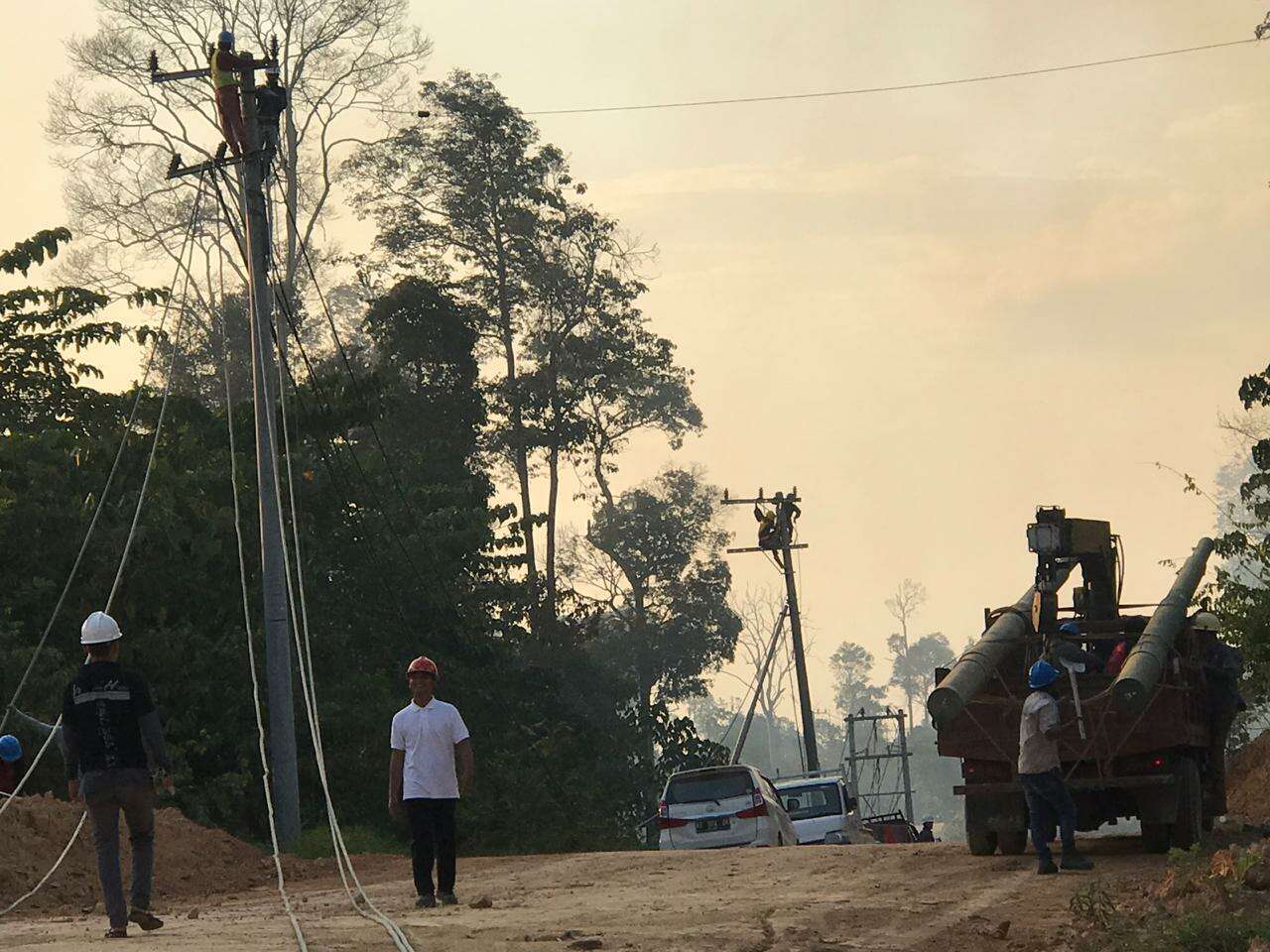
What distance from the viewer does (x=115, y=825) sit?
1271 centimetres

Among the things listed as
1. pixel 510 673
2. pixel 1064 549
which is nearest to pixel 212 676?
pixel 510 673

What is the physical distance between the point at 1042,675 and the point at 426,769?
212 inches

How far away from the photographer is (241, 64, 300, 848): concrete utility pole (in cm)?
2447

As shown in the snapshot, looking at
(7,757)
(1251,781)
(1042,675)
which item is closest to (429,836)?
(1042,675)

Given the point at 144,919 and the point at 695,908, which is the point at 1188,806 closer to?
the point at 695,908

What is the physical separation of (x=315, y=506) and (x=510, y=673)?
6412 millimetres

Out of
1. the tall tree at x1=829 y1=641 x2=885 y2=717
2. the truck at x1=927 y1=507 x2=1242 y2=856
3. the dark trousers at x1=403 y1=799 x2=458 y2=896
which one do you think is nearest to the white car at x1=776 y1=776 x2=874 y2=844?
the truck at x1=927 y1=507 x2=1242 y2=856

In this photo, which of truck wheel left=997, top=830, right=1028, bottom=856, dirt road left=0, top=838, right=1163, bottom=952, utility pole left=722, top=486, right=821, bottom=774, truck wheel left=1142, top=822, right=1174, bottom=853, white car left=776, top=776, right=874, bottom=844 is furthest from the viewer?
utility pole left=722, top=486, right=821, bottom=774

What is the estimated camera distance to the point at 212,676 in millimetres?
30375

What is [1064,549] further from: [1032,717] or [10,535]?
[10,535]

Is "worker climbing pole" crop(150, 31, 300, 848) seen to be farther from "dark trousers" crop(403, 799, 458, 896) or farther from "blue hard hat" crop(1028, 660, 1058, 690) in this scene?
"blue hard hat" crop(1028, 660, 1058, 690)

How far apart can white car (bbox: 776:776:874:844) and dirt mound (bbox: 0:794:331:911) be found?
11.2 meters

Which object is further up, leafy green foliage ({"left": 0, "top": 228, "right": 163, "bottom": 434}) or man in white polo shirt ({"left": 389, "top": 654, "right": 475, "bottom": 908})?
leafy green foliage ({"left": 0, "top": 228, "right": 163, "bottom": 434})

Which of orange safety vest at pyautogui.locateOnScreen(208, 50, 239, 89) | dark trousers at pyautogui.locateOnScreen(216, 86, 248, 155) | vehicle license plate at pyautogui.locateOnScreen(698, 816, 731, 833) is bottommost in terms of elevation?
vehicle license plate at pyautogui.locateOnScreen(698, 816, 731, 833)
